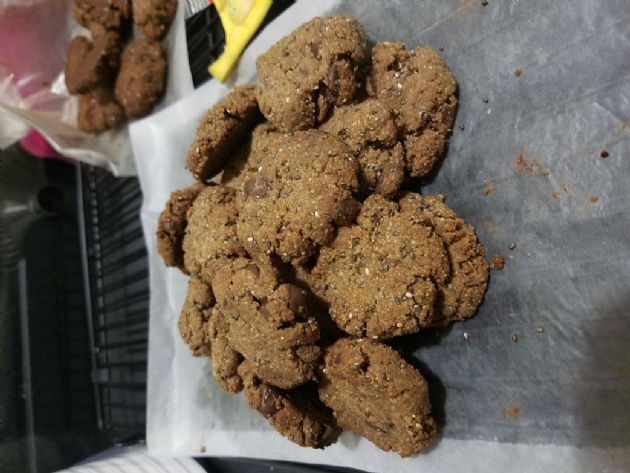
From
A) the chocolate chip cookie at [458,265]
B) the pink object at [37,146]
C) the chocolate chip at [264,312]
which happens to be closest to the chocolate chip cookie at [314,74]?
the chocolate chip cookie at [458,265]

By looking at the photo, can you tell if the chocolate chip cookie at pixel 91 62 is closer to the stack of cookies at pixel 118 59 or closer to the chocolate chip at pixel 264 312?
the stack of cookies at pixel 118 59

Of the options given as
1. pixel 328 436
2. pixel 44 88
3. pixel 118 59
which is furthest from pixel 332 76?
pixel 44 88

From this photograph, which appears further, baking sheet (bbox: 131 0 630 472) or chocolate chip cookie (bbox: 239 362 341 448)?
chocolate chip cookie (bbox: 239 362 341 448)

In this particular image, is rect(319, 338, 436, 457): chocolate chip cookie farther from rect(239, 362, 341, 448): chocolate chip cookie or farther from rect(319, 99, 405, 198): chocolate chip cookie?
rect(319, 99, 405, 198): chocolate chip cookie

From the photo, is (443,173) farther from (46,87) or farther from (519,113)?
(46,87)

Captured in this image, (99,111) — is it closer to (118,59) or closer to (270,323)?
(118,59)

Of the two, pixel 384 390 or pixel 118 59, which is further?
pixel 118 59

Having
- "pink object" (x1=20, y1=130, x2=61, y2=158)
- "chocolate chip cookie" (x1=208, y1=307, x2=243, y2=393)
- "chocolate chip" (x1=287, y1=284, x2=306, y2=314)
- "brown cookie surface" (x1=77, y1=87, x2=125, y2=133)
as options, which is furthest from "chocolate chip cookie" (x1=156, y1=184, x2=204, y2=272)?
"pink object" (x1=20, y1=130, x2=61, y2=158)
